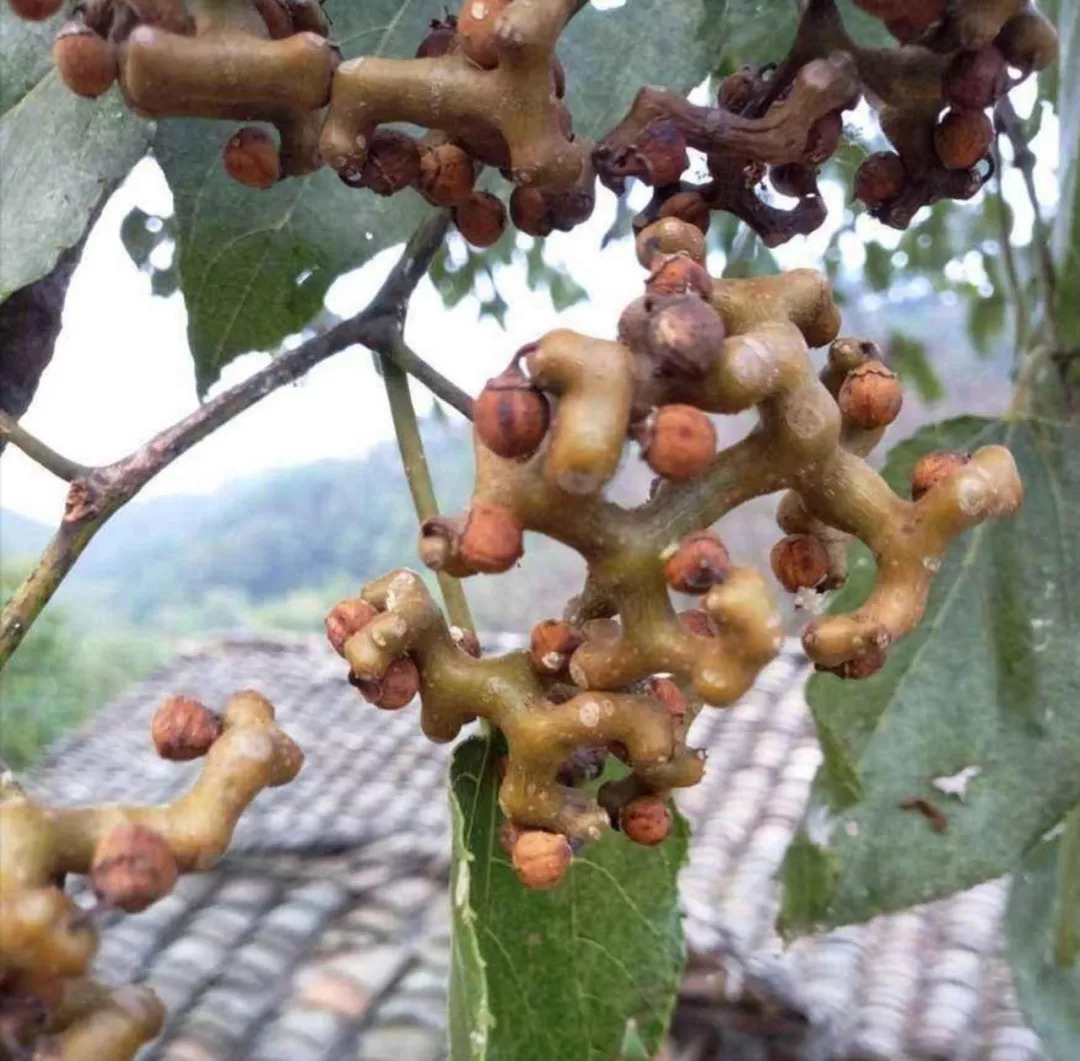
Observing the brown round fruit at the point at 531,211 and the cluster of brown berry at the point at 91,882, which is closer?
the cluster of brown berry at the point at 91,882

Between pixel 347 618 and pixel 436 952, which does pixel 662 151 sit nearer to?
pixel 347 618

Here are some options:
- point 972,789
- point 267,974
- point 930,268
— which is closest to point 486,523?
point 972,789

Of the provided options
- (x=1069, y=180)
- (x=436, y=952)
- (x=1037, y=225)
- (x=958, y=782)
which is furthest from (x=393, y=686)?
(x=436, y=952)

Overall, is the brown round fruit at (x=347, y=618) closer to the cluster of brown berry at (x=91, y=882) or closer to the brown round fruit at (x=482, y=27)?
the cluster of brown berry at (x=91, y=882)

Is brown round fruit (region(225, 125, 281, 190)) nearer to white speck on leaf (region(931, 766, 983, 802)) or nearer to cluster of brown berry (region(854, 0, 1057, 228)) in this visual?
cluster of brown berry (region(854, 0, 1057, 228))

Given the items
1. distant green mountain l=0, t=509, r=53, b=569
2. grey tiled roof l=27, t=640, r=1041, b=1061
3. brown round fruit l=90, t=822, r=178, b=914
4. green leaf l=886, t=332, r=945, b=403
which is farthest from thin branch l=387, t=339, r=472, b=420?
distant green mountain l=0, t=509, r=53, b=569

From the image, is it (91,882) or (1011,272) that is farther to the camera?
(1011,272)

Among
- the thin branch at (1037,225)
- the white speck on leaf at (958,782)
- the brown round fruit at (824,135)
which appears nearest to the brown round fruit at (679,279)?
the brown round fruit at (824,135)
